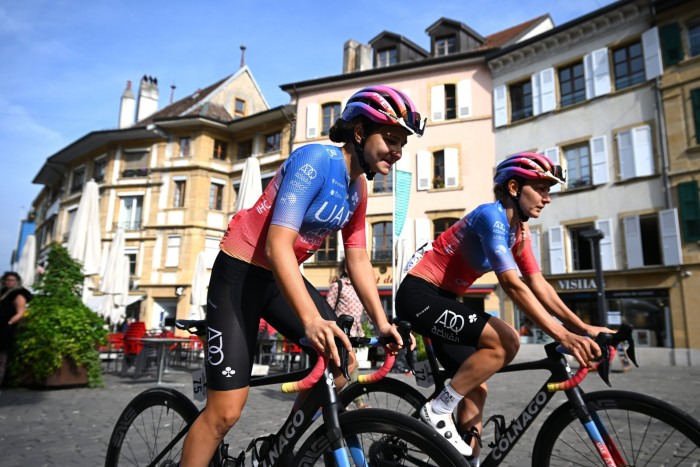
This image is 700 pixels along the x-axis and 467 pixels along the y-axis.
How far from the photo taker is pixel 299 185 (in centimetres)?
204

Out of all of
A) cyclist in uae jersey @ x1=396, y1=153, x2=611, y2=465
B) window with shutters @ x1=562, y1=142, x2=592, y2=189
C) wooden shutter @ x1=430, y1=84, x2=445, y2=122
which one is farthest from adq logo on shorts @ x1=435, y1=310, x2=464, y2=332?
wooden shutter @ x1=430, y1=84, x2=445, y2=122

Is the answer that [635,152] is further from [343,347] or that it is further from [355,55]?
[343,347]

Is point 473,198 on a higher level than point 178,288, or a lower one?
higher

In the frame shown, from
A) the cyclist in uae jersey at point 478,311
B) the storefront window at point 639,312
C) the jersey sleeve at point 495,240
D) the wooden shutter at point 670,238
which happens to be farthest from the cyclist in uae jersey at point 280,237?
the wooden shutter at point 670,238

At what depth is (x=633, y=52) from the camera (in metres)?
20.7

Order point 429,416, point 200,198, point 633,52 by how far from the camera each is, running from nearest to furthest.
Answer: point 429,416
point 633,52
point 200,198

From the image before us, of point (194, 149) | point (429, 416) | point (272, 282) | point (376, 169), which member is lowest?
point (429, 416)

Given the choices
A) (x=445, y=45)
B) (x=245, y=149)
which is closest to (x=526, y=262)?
(x=445, y=45)

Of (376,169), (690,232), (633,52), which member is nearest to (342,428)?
(376,169)

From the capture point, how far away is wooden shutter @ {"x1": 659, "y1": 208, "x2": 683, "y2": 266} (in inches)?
723

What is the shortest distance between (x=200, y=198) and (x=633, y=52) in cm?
2306

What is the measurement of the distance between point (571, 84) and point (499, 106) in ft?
10.5

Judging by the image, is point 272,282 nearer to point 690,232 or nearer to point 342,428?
point 342,428

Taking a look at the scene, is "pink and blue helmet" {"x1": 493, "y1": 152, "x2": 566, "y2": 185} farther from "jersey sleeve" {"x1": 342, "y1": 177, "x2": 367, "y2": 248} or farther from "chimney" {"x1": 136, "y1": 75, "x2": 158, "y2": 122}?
"chimney" {"x1": 136, "y1": 75, "x2": 158, "y2": 122}
